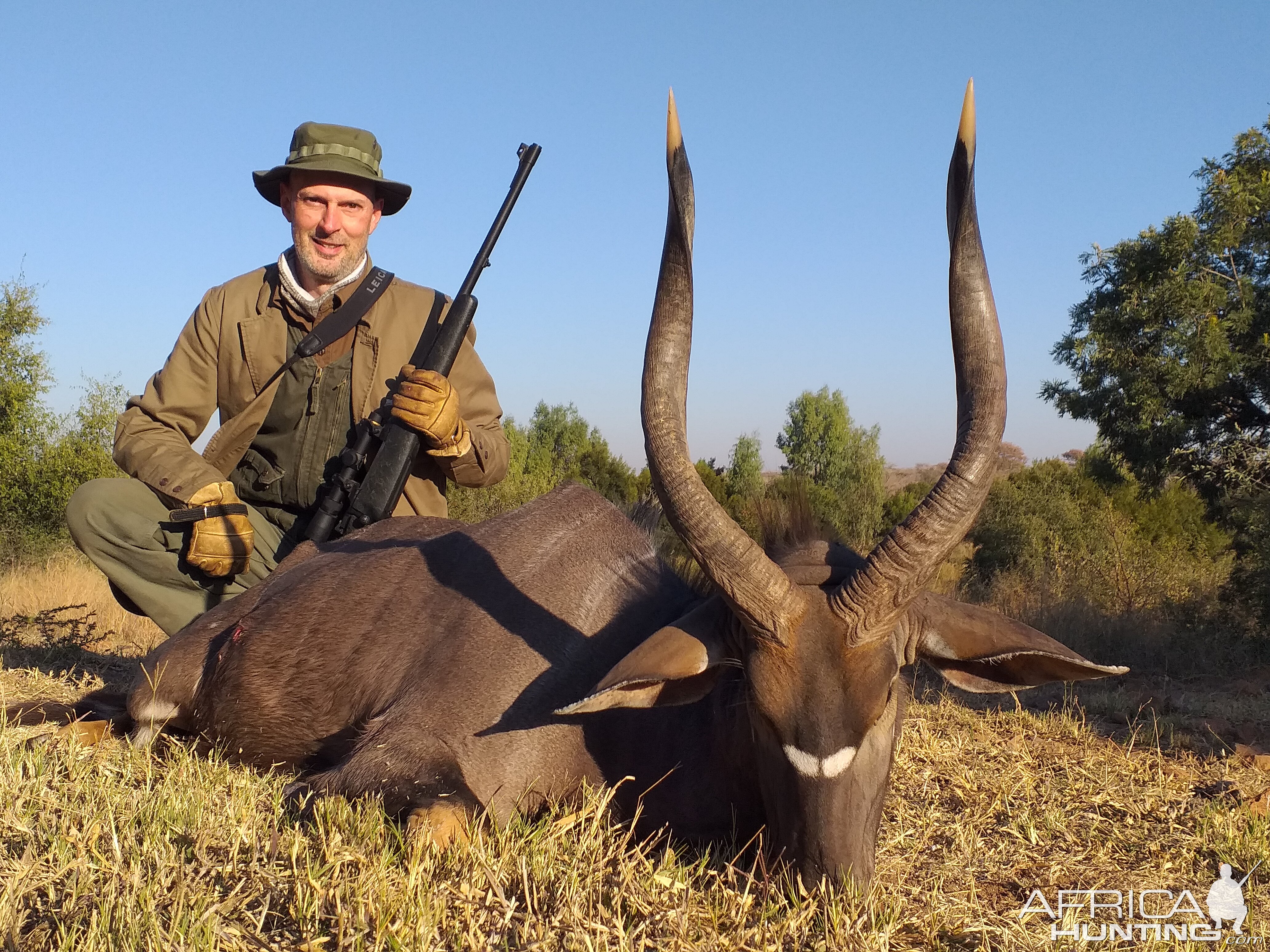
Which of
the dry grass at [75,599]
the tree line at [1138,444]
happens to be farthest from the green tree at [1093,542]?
the dry grass at [75,599]

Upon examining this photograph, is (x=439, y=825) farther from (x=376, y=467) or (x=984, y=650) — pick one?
(x=376, y=467)

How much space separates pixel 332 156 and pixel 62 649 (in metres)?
4.13

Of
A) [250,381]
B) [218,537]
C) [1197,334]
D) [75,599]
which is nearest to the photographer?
[218,537]

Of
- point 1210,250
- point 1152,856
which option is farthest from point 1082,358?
point 1152,856

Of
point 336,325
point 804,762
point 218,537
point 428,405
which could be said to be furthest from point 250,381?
point 804,762

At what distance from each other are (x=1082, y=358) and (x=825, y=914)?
1400 cm

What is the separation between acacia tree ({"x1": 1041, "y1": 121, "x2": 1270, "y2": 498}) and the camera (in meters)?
12.9

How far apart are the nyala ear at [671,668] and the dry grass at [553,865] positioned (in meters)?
0.38

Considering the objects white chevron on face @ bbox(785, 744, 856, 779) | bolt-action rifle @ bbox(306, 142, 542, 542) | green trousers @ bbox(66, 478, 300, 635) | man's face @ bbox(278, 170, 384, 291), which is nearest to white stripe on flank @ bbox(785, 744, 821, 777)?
white chevron on face @ bbox(785, 744, 856, 779)

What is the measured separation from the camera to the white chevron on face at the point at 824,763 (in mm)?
2754

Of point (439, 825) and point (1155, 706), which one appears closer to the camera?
point (439, 825)

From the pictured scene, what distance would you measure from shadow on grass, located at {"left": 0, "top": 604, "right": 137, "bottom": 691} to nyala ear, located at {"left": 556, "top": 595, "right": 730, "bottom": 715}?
3811 millimetres

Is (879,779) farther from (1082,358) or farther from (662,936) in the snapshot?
(1082,358)

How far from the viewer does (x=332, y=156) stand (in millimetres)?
6039
